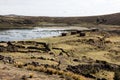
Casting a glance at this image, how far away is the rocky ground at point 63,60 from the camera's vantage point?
757 inches

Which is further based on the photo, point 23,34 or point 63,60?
point 23,34

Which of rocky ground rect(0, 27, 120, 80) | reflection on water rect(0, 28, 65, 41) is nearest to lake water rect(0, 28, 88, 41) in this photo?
reflection on water rect(0, 28, 65, 41)

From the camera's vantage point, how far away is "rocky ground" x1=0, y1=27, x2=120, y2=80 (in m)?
19.2

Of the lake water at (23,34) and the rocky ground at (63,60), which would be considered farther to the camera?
the lake water at (23,34)

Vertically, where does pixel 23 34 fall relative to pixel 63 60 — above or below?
below

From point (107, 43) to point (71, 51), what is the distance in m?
11.0

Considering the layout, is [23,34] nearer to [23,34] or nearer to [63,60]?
[23,34]

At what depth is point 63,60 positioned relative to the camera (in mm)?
33375

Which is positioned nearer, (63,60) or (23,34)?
(63,60)

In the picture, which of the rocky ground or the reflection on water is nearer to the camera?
the rocky ground

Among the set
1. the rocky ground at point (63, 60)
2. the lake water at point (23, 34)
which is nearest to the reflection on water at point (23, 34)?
the lake water at point (23, 34)

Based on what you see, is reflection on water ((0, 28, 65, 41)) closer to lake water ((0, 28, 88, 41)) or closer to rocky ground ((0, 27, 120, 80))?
lake water ((0, 28, 88, 41))

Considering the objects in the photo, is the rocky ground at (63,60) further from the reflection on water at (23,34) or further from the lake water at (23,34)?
the reflection on water at (23,34)

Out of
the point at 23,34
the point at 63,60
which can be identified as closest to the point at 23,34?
the point at 23,34
